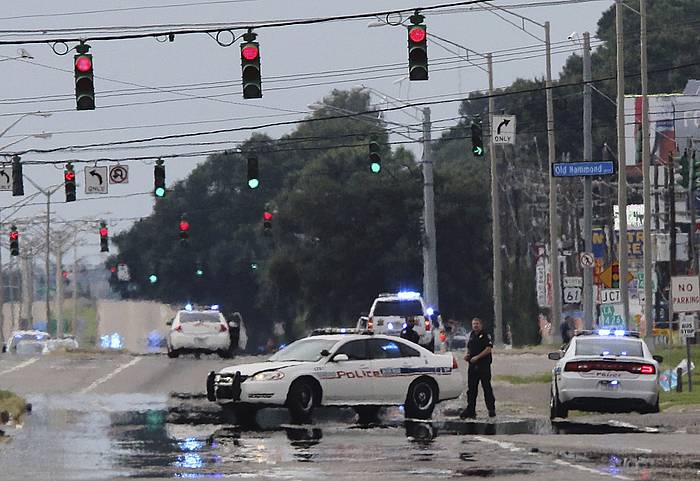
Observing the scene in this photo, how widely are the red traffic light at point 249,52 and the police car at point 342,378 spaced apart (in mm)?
5034

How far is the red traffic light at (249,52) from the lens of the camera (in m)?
32.1

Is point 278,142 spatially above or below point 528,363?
above

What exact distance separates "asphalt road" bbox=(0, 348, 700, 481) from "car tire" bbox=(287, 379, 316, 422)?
39 centimetres

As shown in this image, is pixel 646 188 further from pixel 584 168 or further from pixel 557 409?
pixel 557 409

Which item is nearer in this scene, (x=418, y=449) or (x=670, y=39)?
(x=418, y=449)

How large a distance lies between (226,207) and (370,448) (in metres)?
95.7

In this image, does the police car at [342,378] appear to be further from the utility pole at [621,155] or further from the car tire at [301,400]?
the utility pole at [621,155]

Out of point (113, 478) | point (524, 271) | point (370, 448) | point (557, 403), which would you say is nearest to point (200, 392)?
point (557, 403)

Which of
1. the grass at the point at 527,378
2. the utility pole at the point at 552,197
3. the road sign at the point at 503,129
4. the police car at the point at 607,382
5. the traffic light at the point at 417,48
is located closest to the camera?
the police car at the point at 607,382

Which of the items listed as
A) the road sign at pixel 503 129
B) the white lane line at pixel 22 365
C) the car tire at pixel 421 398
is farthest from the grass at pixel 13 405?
the road sign at pixel 503 129

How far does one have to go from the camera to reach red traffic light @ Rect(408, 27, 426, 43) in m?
31.7

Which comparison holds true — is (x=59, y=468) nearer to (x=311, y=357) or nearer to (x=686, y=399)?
(x=311, y=357)

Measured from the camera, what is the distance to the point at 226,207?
119000 millimetres

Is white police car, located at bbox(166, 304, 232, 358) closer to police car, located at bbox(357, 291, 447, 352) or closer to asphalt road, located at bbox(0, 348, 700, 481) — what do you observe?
police car, located at bbox(357, 291, 447, 352)
